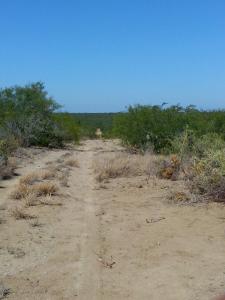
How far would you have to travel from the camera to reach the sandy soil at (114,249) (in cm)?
741

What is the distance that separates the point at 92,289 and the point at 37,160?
18.4 metres

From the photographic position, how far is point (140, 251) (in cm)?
928

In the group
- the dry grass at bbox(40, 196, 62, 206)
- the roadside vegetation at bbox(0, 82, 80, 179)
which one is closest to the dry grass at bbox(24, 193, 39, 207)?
the dry grass at bbox(40, 196, 62, 206)

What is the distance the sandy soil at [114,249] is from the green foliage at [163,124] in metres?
12.3

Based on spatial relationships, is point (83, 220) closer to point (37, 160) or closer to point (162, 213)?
point (162, 213)

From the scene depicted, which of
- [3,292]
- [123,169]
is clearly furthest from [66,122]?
[3,292]

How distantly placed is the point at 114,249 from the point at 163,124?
19841 millimetres

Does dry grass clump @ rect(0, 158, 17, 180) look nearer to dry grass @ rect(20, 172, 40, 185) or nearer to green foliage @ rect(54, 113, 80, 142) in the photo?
dry grass @ rect(20, 172, 40, 185)

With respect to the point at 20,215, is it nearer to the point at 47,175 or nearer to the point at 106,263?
the point at 106,263

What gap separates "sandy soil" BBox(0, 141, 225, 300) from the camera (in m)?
7.41

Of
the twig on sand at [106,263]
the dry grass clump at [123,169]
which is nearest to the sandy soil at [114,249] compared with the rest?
the twig on sand at [106,263]

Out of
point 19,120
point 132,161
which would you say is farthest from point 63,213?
point 19,120

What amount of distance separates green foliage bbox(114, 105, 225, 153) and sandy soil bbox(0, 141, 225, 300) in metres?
12.3

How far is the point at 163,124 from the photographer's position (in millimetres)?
28844
